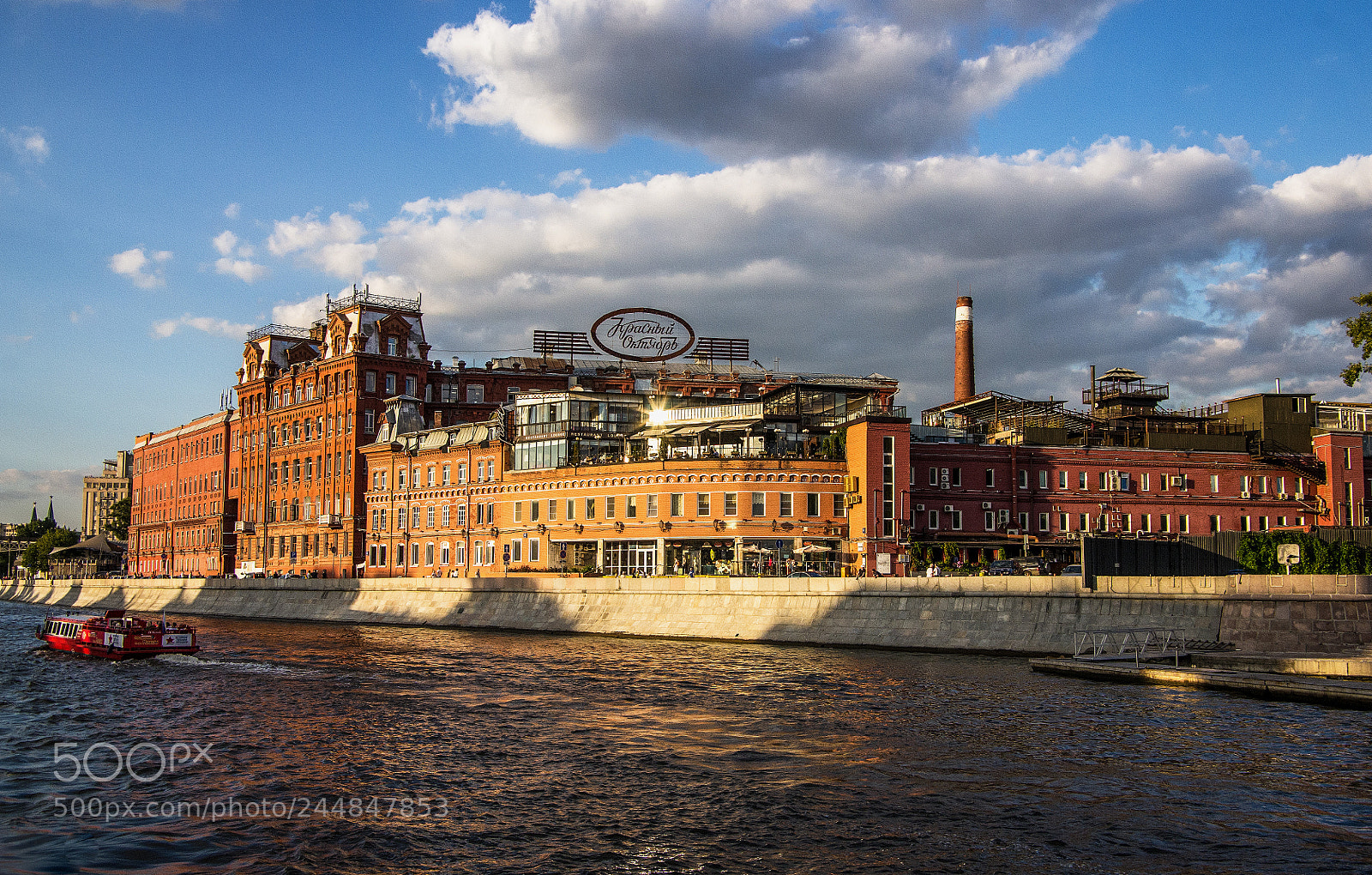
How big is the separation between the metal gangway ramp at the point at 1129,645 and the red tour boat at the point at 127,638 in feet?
148

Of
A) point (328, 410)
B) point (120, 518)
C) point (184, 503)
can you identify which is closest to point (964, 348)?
point (328, 410)

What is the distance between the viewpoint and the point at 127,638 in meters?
56.4

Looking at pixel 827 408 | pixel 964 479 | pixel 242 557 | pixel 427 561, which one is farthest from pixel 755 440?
pixel 242 557

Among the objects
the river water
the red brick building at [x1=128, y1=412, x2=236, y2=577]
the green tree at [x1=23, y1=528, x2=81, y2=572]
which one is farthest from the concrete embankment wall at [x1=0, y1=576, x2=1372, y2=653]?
the green tree at [x1=23, y1=528, x2=81, y2=572]

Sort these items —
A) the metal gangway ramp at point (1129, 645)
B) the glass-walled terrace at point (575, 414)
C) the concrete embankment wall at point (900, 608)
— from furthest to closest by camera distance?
the glass-walled terrace at point (575, 414) → the concrete embankment wall at point (900, 608) → the metal gangway ramp at point (1129, 645)

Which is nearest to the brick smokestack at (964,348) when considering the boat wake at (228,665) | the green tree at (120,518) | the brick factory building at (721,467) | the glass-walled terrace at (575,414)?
the brick factory building at (721,467)

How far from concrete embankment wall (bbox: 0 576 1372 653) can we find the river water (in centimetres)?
813

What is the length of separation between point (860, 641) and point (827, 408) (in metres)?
40.1

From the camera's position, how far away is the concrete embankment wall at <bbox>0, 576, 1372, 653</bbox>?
4688cm

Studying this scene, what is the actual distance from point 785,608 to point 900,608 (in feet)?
22.8

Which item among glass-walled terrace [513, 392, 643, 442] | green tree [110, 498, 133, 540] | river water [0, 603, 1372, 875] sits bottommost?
river water [0, 603, 1372, 875]

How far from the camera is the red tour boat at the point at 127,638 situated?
5625 centimetres

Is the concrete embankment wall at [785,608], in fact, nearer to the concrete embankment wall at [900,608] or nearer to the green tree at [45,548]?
the concrete embankment wall at [900,608]

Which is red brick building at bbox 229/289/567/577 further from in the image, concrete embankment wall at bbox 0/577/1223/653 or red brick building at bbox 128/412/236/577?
concrete embankment wall at bbox 0/577/1223/653
